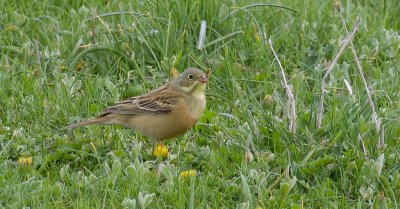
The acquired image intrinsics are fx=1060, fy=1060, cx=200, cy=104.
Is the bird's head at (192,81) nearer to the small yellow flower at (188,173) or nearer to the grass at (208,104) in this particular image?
the grass at (208,104)

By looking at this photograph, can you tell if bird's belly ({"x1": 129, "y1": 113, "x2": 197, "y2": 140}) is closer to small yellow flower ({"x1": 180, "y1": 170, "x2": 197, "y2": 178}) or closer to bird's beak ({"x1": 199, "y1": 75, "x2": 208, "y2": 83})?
bird's beak ({"x1": 199, "y1": 75, "x2": 208, "y2": 83})

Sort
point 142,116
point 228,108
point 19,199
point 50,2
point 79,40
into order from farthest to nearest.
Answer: point 50,2 → point 79,40 → point 228,108 → point 142,116 → point 19,199

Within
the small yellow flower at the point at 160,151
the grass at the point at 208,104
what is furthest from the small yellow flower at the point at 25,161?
the small yellow flower at the point at 160,151

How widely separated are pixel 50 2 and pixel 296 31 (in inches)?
89.3

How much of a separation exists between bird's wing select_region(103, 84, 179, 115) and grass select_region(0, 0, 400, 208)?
186mm

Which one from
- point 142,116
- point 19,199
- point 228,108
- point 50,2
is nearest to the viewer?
point 19,199

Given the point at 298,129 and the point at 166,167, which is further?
the point at 298,129

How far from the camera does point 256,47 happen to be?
878cm

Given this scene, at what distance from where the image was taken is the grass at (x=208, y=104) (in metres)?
6.47

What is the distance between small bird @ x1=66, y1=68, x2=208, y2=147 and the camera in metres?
7.20

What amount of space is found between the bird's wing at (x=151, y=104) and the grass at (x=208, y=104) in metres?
0.19

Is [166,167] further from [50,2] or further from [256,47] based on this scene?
[50,2]

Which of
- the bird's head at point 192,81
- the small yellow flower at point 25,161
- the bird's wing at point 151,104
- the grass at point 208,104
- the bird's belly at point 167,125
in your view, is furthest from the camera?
the bird's head at point 192,81

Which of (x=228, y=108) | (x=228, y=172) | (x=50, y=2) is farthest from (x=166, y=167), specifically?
(x=50, y=2)
